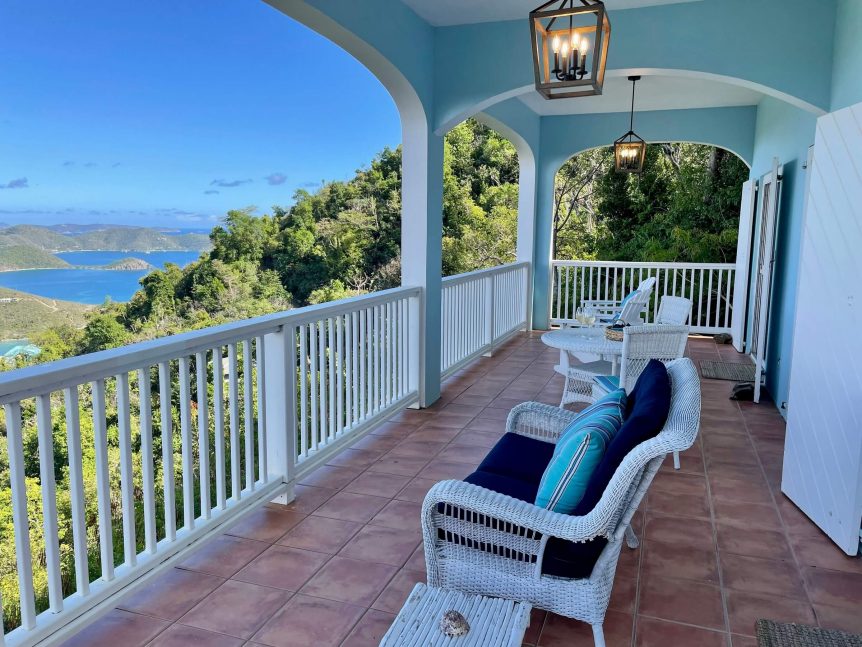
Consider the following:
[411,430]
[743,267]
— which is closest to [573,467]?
[411,430]

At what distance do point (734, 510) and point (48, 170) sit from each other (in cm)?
1848

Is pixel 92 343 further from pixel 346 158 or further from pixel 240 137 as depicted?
pixel 346 158

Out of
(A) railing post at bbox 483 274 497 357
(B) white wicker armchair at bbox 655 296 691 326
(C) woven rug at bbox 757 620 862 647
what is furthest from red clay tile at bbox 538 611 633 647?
(A) railing post at bbox 483 274 497 357

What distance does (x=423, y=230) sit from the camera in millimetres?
4750

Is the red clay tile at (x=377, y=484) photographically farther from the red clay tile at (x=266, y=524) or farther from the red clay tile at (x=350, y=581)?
the red clay tile at (x=350, y=581)

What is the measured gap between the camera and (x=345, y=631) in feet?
7.28

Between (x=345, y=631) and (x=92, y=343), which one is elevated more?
(x=345, y=631)

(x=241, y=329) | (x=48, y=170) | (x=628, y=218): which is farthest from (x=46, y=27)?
(x=241, y=329)

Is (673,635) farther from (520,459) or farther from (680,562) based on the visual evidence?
(520,459)

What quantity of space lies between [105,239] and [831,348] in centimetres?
1773

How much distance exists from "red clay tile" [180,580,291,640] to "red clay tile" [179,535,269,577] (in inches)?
4.6

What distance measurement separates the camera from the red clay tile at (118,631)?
83.5 inches

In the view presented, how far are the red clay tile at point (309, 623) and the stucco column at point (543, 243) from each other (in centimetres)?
651

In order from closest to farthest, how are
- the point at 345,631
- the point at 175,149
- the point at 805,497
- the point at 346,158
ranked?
1. the point at 345,631
2. the point at 805,497
3. the point at 175,149
4. the point at 346,158
